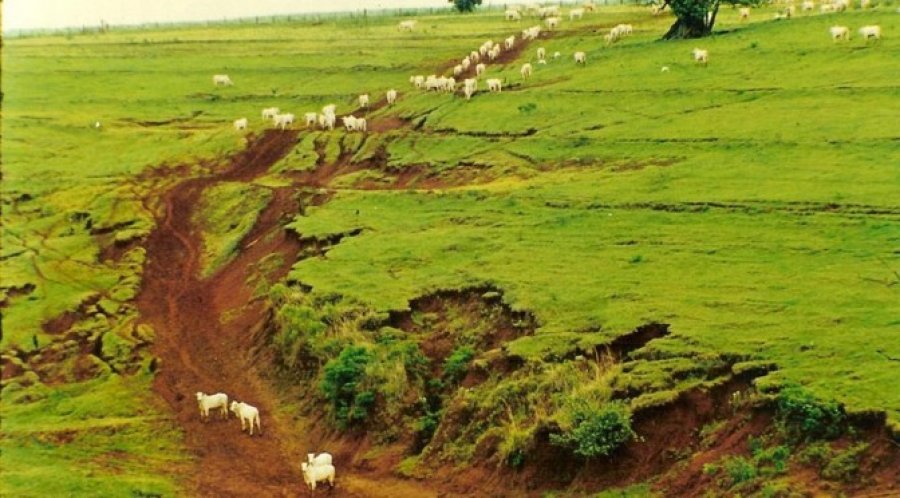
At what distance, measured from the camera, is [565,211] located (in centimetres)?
2756

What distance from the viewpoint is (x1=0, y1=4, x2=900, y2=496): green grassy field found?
18859mm

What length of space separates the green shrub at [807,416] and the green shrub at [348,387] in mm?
8944

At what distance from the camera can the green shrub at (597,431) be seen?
1614 centimetres

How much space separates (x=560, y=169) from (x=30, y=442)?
19.3m

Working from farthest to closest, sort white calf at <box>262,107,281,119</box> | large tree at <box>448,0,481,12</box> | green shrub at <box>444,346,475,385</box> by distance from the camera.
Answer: large tree at <box>448,0,481,12</box>
white calf at <box>262,107,281,119</box>
green shrub at <box>444,346,475,385</box>

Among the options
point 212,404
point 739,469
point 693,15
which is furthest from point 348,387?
point 693,15

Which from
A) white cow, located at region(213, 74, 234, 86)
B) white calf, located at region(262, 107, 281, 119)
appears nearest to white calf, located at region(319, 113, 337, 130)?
white calf, located at region(262, 107, 281, 119)

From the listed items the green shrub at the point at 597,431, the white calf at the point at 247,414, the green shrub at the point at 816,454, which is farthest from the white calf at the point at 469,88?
the green shrub at the point at 816,454

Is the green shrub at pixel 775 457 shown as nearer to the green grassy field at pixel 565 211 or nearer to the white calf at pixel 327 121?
the green grassy field at pixel 565 211

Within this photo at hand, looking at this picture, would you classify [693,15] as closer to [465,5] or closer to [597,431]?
[597,431]

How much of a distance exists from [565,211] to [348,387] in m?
9.76

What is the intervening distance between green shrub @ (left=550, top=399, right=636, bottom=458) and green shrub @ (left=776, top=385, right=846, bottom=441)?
2.57 metres

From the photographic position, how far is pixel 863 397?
1484cm

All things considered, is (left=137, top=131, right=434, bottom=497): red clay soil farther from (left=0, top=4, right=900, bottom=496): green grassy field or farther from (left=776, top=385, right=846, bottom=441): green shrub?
(left=776, top=385, right=846, bottom=441): green shrub
